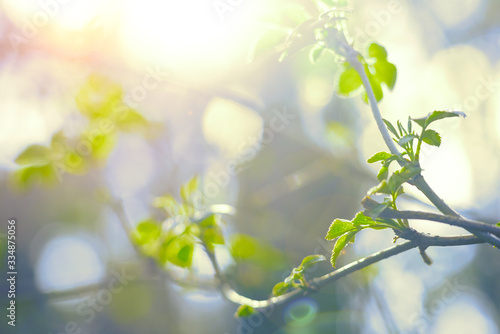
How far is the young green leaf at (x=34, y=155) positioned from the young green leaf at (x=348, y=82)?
5.21 ft

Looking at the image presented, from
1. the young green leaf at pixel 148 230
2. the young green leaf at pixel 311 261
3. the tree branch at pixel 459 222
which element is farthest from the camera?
the young green leaf at pixel 148 230

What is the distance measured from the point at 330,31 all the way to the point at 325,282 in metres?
0.63

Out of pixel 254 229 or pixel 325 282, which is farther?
pixel 254 229

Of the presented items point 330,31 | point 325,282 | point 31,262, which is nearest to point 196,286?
point 325,282

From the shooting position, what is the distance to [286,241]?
3.43 m

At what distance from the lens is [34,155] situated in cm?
194

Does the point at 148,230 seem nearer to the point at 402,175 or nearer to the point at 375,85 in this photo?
the point at 375,85

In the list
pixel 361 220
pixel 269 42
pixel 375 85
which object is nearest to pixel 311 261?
pixel 361 220

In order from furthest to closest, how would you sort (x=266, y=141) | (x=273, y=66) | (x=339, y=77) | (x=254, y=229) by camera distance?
(x=273, y=66)
(x=266, y=141)
(x=254, y=229)
(x=339, y=77)

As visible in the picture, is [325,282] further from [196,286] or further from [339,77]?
[196,286]

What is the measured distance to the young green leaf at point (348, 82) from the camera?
1.15 meters

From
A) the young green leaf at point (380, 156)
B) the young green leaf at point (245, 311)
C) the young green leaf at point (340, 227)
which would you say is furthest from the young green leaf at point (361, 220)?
the young green leaf at point (245, 311)

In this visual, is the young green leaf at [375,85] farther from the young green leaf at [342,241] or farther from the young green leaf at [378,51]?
the young green leaf at [342,241]

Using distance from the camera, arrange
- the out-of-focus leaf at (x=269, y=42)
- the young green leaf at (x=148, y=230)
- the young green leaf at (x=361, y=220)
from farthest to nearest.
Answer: the young green leaf at (x=148, y=230) → the out-of-focus leaf at (x=269, y=42) → the young green leaf at (x=361, y=220)
